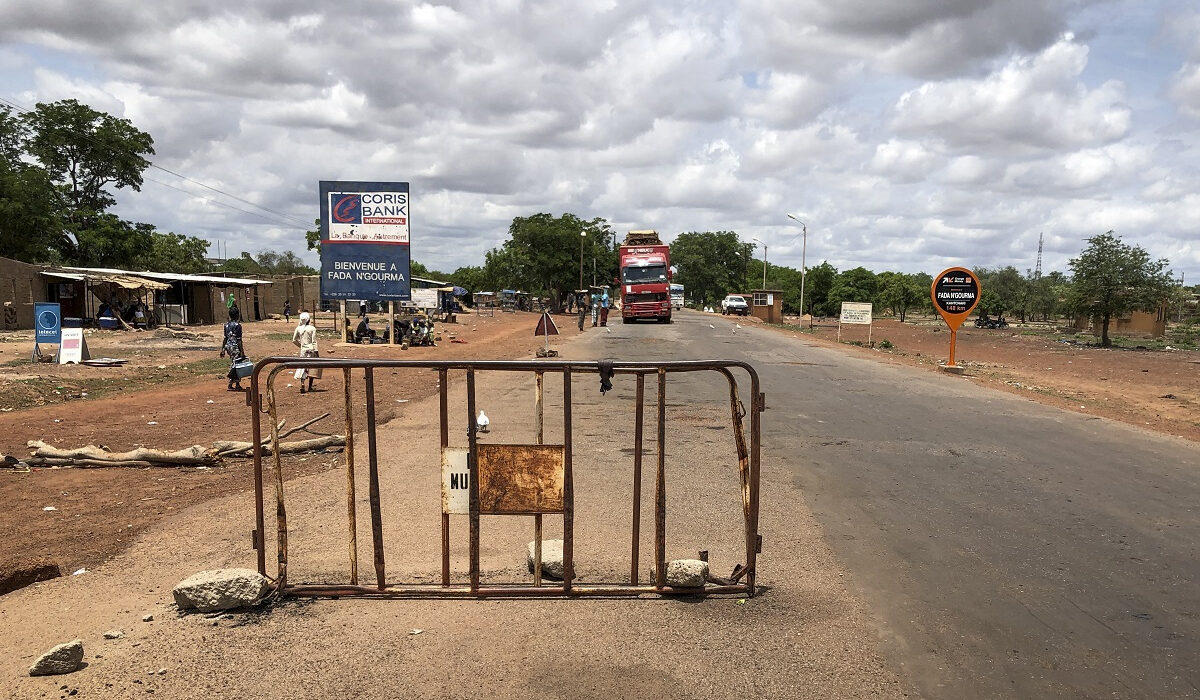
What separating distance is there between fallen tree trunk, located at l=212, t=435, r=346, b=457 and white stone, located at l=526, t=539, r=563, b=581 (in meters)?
3.98

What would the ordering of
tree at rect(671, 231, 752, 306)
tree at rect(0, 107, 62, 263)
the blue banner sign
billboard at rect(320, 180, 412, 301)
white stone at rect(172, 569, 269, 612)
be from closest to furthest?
1. white stone at rect(172, 569, 269, 612)
2. the blue banner sign
3. billboard at rect(320, 180, 412, 301)
4. tree at rect(0, 107, 62, 263)
5. tree at rect(671, 231, 752, 306)

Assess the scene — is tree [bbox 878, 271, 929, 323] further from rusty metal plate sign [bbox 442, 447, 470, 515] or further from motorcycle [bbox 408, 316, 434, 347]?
rusty metal plate sign [bbox 442, 447, 470, 515]

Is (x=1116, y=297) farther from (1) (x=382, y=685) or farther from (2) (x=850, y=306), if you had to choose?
(1) (x=382, y=685)

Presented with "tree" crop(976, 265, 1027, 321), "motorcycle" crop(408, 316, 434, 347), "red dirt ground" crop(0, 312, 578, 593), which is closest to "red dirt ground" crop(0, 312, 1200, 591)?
"red dirt ground" crop(0, 312, 578, 593)

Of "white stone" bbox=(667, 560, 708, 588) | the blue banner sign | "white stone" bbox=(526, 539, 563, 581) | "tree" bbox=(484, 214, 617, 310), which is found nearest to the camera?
"white stone" bbox=(667, 560, 708, 588)

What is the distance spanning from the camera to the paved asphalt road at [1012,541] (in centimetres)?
387

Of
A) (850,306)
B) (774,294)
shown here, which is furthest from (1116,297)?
(774,294)

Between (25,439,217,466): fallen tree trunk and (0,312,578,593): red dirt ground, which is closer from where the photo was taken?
(0,312,578,593): red dirt ground

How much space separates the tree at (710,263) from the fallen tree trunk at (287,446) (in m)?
126

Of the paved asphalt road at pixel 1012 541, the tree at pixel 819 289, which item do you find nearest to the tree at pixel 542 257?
the tree at pixel 819 289

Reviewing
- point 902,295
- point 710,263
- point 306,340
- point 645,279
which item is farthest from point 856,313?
point 710,263

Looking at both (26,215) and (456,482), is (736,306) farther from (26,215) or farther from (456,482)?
(456,482)

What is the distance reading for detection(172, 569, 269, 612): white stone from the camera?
4246mm

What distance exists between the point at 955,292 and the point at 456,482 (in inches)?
695
